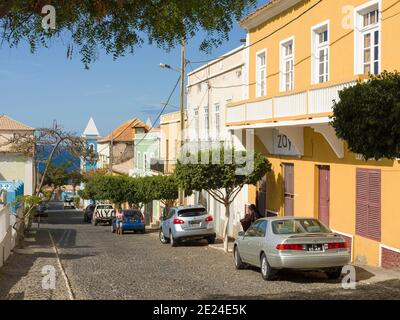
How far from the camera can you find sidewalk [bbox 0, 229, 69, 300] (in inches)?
469

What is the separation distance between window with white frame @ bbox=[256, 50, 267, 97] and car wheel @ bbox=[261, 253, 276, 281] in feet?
37.7

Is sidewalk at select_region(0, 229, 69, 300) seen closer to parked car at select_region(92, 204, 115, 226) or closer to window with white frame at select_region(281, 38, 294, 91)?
window with white frame at select_region(281, 38, 294, 91)

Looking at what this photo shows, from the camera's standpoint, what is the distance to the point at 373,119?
Answer: 371 inches

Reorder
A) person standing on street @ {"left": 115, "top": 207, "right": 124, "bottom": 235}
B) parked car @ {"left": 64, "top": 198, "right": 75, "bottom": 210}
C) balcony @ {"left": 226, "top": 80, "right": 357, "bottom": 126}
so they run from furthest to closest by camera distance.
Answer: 1. parked car @ {"left": 64, "top": 198, "right": 75, "bottom": 210}
2. person standing on street @ {"left": 115, "top": 207, "right": 124, "bottom": 235}
3. balcony @ {"left": 226, "top": 80, "right": 357, "bottom": 126}

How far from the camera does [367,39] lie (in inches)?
650

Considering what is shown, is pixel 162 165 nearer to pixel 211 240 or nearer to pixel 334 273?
pixel 211 240

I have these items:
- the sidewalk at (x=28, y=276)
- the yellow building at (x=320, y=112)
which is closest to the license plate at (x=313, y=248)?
the yellow building at (x=320, y=112)

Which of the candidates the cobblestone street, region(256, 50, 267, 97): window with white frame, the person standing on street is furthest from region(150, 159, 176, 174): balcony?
the cobblestone street

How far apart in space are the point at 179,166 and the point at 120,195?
26.9 m

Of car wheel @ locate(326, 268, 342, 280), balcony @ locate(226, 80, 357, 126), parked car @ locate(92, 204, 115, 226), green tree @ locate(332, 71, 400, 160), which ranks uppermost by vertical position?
balcony @ locate(226, 80, 357, 126)

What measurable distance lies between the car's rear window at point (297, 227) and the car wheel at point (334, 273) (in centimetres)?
84

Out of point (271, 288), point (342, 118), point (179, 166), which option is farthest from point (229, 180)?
point (342, 118)

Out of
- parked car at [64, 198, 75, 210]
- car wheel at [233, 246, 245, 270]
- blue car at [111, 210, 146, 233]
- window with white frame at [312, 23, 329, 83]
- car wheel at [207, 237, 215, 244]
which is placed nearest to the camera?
car wheel at [233, 246, 245, 270]

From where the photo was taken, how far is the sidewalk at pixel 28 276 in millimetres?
11922
